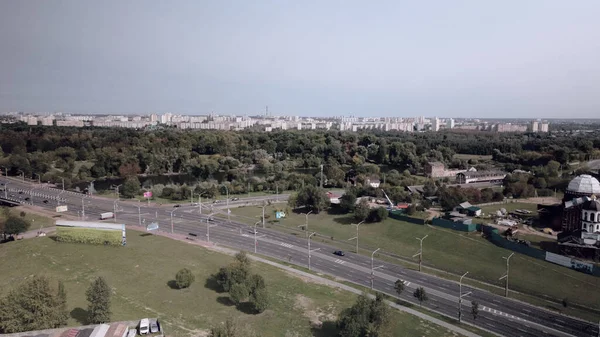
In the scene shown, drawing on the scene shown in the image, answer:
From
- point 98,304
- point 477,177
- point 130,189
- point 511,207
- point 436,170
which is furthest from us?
point 436,170

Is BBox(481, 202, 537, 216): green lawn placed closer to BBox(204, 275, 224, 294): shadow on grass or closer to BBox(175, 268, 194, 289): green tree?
BBox(204, 275, 224, 294): shadow on grass

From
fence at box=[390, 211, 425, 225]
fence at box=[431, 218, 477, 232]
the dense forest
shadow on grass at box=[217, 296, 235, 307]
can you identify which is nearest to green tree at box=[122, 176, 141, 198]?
the dense forest

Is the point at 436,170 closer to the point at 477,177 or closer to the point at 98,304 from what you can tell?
the point at 477,177

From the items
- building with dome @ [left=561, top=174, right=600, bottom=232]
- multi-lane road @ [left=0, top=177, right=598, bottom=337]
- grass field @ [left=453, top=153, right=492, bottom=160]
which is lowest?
multi-lane road @ [left=0, top=177, right=598, bottom=337]

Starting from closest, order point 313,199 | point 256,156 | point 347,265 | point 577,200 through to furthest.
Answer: point 347,265, point 577,200, point 313,199, point 256,156

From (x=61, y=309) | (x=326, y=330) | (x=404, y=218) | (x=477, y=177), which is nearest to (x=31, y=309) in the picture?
(x=61, y=309)
